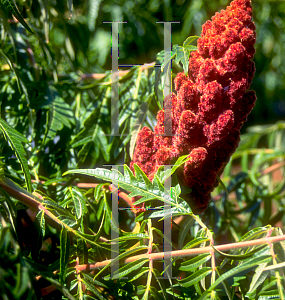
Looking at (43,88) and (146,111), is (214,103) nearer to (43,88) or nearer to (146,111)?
(146,111)

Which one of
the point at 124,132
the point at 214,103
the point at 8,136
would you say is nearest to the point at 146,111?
the point at 124,132

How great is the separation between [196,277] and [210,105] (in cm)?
29

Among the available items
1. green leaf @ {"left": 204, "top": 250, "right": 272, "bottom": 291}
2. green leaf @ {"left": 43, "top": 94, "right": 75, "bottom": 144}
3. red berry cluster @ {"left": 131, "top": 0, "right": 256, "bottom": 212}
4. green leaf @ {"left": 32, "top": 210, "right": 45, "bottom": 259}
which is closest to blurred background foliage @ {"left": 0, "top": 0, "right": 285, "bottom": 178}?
green leaf @ {"left": 43, "top": 94, "right": 75, "bottom": 144}

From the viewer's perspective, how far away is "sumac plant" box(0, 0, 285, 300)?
48cm

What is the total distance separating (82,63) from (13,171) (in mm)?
589

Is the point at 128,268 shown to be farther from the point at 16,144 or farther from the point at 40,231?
the point at 16,144

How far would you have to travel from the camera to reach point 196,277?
1.54ft

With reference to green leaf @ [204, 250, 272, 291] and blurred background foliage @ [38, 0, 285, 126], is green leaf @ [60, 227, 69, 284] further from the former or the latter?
blurred background foliage @ [38, 0, 285, 126]

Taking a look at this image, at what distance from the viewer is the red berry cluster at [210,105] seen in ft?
1.72

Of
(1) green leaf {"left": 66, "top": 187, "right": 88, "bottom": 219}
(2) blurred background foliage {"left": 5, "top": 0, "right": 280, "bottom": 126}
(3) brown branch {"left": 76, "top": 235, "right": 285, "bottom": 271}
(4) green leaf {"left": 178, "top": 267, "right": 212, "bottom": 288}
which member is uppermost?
(2) blurred background foliage {"left": 5, "top": 0, "right": 280, "bottom": 126}

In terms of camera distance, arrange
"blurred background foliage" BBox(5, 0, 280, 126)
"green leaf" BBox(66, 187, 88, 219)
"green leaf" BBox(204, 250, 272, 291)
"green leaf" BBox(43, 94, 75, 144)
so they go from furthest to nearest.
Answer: "blurred background foliage" BBox(5, 0, 280, 126), "green leaf" BBox(43, 94, 75, 144), "green leaf" BBox(66, 187, 88, 219), "green leaf" BBox(204, 250, 272, 291)

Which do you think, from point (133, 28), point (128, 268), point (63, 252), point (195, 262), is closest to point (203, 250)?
point (195, 262)

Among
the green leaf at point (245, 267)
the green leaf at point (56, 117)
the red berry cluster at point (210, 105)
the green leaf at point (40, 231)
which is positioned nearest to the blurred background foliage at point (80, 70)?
the green leaf at point (56, 117)

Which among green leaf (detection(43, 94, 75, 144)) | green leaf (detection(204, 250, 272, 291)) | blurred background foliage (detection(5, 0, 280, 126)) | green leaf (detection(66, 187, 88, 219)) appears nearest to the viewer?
green leaf (detection(204, 250, 272, 291))
